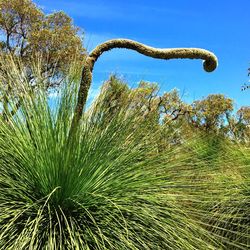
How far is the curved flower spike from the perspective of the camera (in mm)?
3141

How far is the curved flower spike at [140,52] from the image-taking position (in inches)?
124

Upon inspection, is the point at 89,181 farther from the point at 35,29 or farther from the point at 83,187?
the point at 35,29

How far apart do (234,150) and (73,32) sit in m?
11.6

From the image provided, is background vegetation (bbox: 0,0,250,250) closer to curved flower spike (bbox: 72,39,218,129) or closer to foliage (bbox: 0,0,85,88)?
curved flower spike (bbox: 72,39,218,129)

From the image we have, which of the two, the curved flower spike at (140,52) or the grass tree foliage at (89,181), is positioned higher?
the curved flower spike at (140,52)

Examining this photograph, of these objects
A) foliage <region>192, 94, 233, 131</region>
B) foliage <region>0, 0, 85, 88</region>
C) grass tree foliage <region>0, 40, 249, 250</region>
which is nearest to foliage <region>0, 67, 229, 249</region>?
grass tree foliage <region>0, 40, 249, 250</region>

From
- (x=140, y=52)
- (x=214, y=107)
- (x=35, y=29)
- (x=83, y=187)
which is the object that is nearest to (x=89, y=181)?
(x=83, y=187)

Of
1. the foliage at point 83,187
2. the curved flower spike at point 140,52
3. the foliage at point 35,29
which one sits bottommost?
the foliage at point 83,187

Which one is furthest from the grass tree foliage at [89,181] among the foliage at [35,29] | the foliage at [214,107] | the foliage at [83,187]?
the foliage at [214,107]

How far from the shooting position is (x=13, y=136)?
121 inches

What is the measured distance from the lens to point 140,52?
3.36 metres

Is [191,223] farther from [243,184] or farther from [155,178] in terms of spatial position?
[243,184]

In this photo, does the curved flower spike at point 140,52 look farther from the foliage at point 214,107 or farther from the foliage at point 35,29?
the foliage at point 214,107

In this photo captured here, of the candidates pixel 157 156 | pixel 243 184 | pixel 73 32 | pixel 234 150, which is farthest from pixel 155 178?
pixel 73 32
